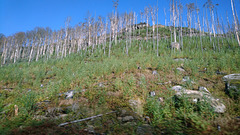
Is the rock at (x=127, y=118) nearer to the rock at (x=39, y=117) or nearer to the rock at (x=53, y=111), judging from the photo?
the rock at (x=53, y=111)

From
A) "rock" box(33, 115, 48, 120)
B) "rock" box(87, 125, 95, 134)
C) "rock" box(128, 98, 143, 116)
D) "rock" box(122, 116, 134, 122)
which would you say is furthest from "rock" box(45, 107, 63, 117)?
"rock" box(128, 98, 143, 116)

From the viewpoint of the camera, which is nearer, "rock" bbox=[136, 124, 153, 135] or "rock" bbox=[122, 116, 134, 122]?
"rock" bbox=[136, 124, 153, 135]

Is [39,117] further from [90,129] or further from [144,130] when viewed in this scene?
[144,130]

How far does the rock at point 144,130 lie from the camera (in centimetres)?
300

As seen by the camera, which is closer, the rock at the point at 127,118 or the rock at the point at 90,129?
the rock at the point at 90,129

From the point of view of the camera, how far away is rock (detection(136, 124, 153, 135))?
2996 millimetres

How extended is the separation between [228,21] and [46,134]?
148 feet

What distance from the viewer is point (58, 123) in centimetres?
339

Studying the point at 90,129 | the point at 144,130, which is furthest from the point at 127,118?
the point at 90,129

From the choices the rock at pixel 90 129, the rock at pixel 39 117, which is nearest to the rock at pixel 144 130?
the rock at pixel 90 129

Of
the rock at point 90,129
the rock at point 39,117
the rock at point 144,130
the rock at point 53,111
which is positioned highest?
the rock at point 53,111

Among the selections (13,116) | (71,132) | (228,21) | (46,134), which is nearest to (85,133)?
(71,132)

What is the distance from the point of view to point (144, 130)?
3.13 metres

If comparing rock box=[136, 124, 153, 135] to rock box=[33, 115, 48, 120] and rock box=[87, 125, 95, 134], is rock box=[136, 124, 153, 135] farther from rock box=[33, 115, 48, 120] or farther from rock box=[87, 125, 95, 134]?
rock box=[33, 115, 48, 120]
